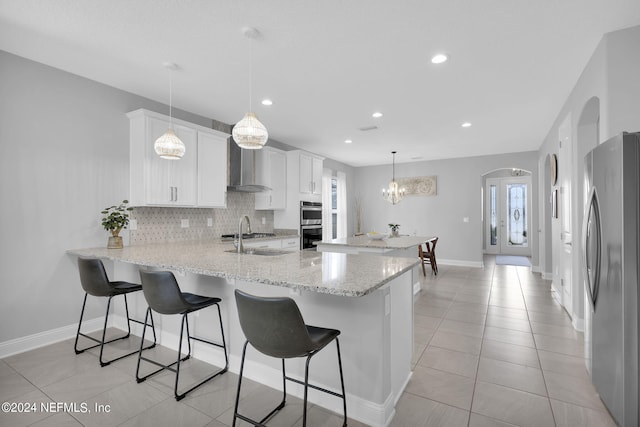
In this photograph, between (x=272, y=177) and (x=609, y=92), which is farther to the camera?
(x=272, y=177)

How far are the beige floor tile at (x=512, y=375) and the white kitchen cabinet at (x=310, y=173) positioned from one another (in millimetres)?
3896

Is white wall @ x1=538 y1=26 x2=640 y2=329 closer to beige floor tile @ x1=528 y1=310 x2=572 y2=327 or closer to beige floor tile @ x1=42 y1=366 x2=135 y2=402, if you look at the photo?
beige floor tile @ x1=528 y1=310 x2=572 y2=327

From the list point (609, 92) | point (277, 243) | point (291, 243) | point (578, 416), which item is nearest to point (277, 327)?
point (578, 416)

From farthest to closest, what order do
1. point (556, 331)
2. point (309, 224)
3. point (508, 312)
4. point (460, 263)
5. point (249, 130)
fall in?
point (460, 263)
point (309, 224)
point (508, 312)
point (556, 331)
point (249, 130)

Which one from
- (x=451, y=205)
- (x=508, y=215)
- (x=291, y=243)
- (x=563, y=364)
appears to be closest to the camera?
(x=563, y=364)

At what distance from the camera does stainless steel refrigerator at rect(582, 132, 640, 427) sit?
65.5 inches

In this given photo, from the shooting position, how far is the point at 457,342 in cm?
299

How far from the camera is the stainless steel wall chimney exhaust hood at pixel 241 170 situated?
15.5 feet

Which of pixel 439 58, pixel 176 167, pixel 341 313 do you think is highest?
pixel 439 58

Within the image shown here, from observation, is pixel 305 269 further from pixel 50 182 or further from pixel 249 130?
pixel 50 182

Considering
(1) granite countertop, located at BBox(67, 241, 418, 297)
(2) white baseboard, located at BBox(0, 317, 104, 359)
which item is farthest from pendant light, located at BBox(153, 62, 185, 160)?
(2) white baseboard, located at BBox(0, 317, 104, 359)

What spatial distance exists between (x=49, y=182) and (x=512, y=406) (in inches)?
162

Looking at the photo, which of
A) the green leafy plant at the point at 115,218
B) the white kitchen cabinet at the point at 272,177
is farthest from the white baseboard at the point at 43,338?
the white kitchen cabinet at the point at 272,177

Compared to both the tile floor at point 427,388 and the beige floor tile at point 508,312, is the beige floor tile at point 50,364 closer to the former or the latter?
the tile floor at point 427,388
